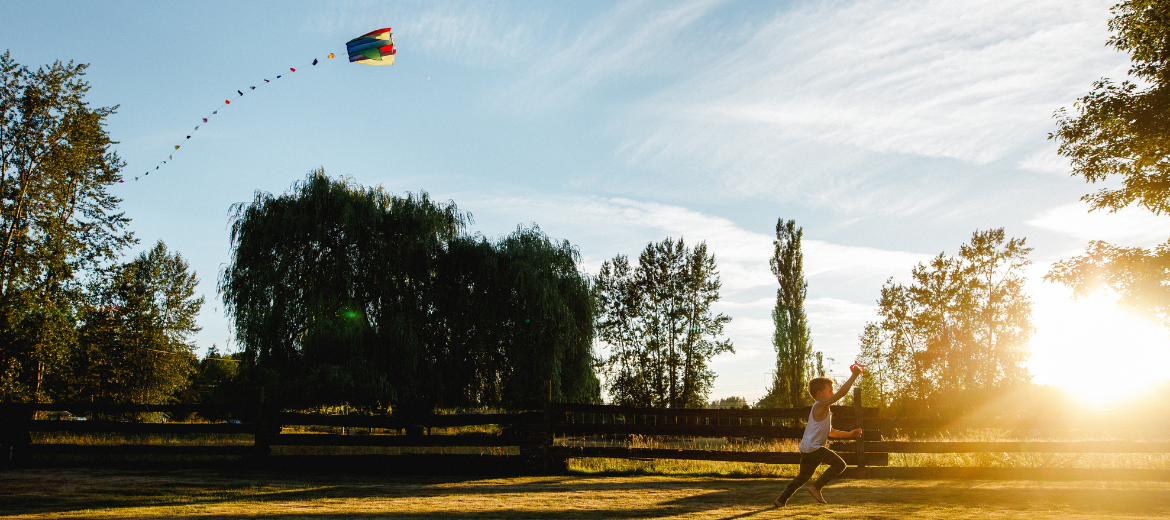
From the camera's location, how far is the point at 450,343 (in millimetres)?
18344

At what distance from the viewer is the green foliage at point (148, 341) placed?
36.1 m

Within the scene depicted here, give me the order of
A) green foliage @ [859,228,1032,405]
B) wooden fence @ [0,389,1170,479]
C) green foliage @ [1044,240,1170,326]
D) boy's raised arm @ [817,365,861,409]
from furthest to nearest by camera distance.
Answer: green foliage @ [859,228,1032,405] < green foliage @ [1044,240,1170,326] < wooden fence @ [0,389,1170,479] < boy's raised arm @ [817,365,861,409]

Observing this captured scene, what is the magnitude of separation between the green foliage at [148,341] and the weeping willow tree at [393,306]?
20766 millimetres

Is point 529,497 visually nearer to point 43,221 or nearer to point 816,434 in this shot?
point 816,434

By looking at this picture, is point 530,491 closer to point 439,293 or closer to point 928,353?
point 439,293

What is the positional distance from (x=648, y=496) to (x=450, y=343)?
1093 centimetres

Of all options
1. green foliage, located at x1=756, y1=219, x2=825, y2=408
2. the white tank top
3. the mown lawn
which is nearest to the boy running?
the white tank top

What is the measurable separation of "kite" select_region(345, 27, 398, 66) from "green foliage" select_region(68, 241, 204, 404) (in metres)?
26.5

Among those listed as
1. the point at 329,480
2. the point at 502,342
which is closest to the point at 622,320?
the point at 502,342

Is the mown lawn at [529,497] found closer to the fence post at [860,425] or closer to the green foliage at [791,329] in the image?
the fence post at [860,425]

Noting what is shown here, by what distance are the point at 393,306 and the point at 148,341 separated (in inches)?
1111

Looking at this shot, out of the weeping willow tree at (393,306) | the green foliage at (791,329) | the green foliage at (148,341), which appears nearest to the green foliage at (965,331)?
the green foliage at (791,329)

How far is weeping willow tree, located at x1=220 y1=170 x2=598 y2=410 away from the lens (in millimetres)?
16953

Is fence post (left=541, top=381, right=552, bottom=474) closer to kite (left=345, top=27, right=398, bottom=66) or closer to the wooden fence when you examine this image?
the wooden fence
